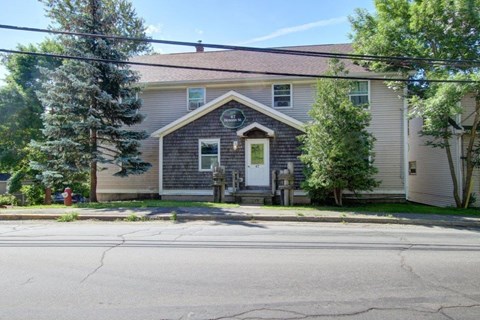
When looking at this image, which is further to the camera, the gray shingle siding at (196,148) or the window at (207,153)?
the window at (207,153)


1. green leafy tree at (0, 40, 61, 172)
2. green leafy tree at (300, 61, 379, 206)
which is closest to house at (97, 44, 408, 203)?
green leafy tree at (300, 61, 379, 206)

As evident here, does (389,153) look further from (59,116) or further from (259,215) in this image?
(59,116)

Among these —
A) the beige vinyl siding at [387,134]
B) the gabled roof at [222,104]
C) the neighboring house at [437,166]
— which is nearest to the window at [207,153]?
the gabled roof at [222,104]

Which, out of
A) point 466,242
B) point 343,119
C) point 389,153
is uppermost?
point 343,119

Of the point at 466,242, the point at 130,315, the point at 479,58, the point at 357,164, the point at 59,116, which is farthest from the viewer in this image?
the point at 59,116

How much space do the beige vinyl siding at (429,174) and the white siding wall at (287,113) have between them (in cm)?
267

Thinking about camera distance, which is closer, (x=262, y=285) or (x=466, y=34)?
(x=262, y=285)

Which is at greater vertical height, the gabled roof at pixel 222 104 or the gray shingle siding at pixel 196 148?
the gabled roof at pixel 222 104

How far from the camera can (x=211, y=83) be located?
18.5 metres

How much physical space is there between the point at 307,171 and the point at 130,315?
11638 mm

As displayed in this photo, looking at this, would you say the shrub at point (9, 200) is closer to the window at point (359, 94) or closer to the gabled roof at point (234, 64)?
the gabled roof at point (234, 64)

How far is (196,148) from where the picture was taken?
17.1 m

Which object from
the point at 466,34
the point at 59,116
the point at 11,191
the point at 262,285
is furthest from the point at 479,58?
the point at 11,191

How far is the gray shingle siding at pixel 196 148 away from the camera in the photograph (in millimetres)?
16500
